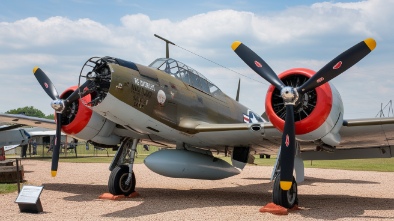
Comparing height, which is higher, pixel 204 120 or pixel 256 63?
pixel 256 63

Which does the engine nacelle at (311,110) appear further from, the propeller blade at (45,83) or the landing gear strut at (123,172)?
the propeller blade at (45,83)

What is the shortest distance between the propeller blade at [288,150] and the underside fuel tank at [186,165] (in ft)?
11.0

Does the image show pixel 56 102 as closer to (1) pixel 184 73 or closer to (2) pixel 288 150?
(1) pixel 184 73

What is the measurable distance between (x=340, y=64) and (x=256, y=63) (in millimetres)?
1852

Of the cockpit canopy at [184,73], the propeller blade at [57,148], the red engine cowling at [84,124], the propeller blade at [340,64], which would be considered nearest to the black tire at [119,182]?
the red engine cowling at [84,124]

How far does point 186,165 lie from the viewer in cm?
1194

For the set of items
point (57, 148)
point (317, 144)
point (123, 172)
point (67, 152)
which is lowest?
Result: point (67, 152)

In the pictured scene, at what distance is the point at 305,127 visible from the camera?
9156mm

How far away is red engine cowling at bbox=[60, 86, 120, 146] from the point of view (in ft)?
39.3

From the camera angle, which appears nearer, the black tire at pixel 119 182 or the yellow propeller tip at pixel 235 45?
the yellow propeller tip at pixel 235 45

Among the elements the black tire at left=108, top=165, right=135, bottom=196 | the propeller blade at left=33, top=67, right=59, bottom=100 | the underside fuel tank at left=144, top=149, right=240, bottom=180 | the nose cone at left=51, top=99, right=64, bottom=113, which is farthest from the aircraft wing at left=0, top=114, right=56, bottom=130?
the underside fuel tank at left=144, top=149, right=240, bottom=180

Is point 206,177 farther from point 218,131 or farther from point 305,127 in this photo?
point 305,127

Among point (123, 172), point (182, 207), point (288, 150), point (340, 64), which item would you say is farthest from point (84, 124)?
point (340, 64)

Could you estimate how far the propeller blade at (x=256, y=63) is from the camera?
31.6ft
